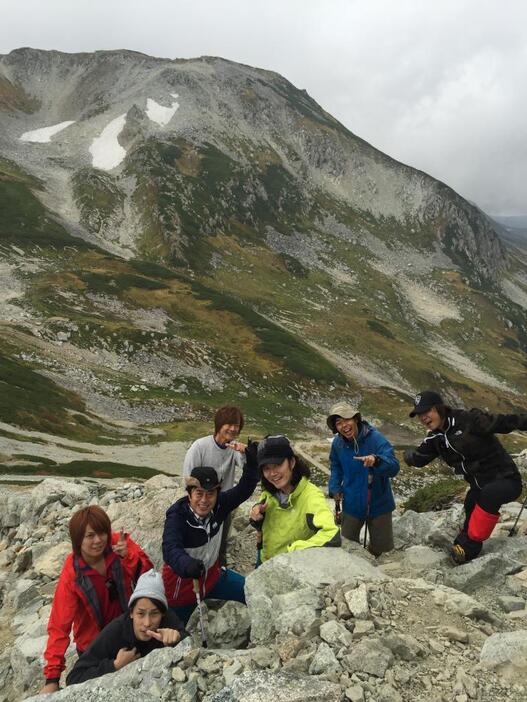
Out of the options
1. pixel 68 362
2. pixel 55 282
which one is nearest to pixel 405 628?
pixel 68 362

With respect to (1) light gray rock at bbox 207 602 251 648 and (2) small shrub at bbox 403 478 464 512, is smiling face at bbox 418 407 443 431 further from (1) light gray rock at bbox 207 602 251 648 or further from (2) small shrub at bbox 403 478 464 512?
(2) small shrub at bbox 403 478 464 512

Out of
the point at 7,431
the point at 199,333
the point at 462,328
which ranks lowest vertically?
the point at 7,431

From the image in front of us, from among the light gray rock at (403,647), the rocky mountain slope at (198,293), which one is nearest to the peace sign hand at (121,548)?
the light gray rock at (403,647)

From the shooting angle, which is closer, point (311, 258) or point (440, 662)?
point (440, 662)

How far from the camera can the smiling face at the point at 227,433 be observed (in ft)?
28.8

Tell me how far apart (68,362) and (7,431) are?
2410 cm

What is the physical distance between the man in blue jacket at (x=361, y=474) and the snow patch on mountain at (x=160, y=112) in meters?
195

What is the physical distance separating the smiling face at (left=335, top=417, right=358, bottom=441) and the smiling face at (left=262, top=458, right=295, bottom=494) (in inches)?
82.5

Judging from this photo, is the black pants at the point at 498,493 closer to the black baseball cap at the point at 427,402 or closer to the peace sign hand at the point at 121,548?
the black baseball cap at the point at 427,402

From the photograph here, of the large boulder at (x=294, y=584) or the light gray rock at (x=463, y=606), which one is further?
the light gray rock at (x=463, y=606)

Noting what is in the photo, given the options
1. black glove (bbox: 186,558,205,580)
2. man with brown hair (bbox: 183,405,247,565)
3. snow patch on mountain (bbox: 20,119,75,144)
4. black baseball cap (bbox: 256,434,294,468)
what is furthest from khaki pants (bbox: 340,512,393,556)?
snow patch on mountain (bbox: 20,119,75,144)

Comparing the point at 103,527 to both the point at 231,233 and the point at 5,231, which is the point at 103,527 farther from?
the point at 231,233

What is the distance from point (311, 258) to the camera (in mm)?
163000

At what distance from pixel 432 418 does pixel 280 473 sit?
315cm
